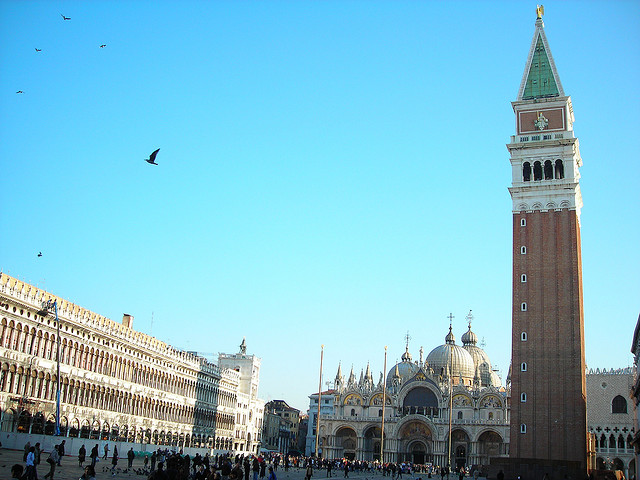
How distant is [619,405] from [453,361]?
25682mm

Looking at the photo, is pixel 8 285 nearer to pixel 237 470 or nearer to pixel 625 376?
pixel 237 470

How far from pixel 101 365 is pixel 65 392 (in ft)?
17.7

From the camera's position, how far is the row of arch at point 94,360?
138ft

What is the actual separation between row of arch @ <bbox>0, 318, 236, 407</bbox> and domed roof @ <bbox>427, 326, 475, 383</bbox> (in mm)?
33463

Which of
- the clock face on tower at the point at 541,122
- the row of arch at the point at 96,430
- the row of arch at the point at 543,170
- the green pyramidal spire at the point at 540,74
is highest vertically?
the green pyramidal spire at the point at 540,74

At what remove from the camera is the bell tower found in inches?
2140

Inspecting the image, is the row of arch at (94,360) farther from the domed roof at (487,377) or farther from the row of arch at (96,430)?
the domed roof at (487,377)

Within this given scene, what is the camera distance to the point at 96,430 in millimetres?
51469

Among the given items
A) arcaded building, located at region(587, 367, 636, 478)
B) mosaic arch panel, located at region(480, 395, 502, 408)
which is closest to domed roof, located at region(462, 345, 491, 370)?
mosaic arch panel, located at region(480, 395, 502, 408)

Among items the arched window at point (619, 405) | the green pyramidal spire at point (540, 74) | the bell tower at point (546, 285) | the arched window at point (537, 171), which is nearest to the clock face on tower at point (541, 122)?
the bell tower at point (546, 285)

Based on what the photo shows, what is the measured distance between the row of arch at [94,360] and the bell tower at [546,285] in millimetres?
30940

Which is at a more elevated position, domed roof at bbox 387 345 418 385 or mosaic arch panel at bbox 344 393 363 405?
domed roof at bbox 387 345 418 385

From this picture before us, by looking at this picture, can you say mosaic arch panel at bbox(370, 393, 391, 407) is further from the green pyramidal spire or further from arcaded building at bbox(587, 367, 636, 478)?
the green pyramidal spire

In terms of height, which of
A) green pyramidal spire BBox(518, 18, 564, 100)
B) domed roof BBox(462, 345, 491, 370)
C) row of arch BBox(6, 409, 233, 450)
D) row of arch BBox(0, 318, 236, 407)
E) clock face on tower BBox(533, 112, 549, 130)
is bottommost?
row of arch BBox(6, 409, 233, 450)
